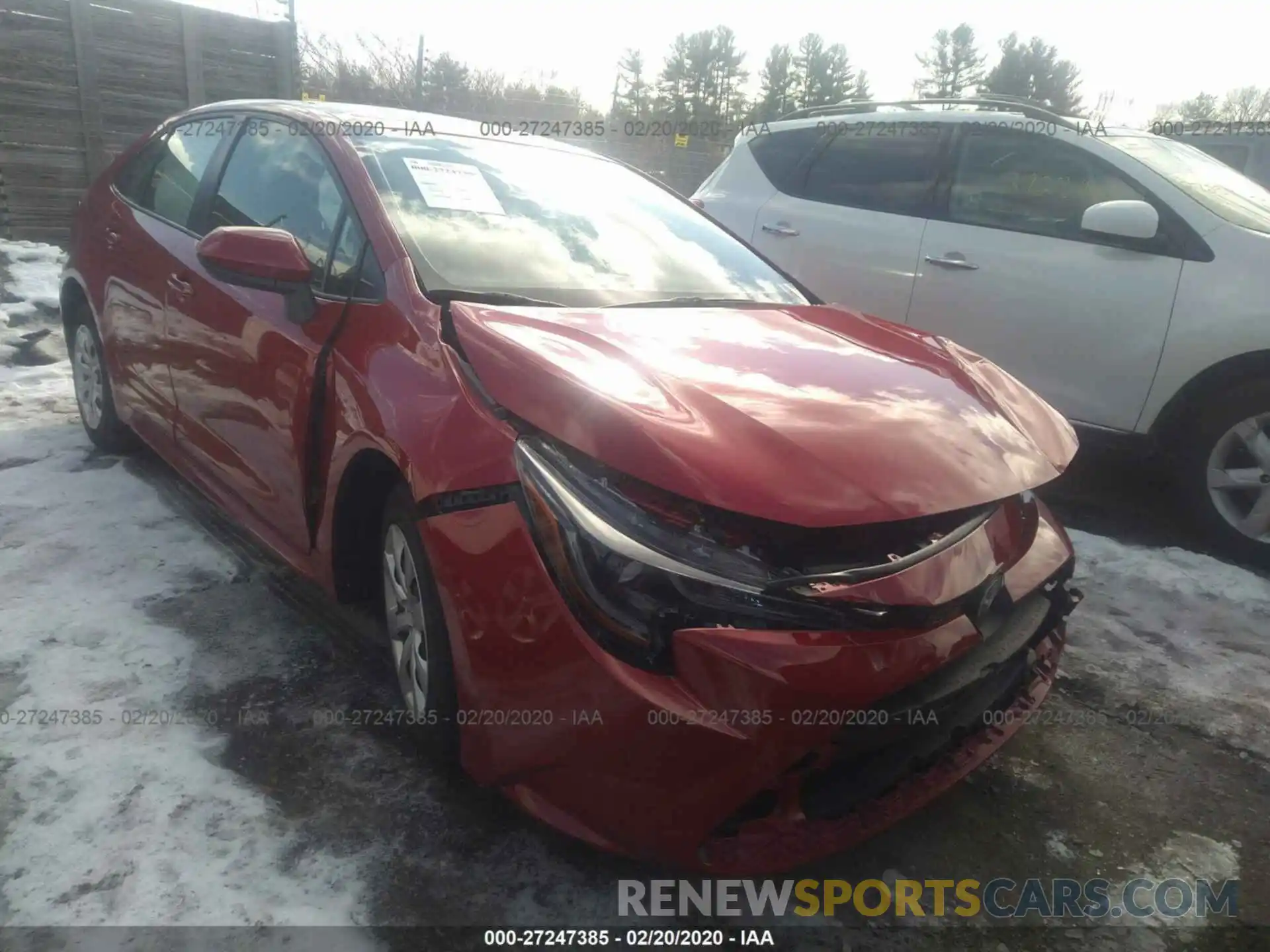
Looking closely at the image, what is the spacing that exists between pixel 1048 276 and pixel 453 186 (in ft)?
9.38

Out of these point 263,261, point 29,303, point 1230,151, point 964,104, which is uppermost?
point 1230,151

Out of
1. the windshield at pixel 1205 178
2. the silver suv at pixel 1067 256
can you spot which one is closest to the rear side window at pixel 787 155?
the silver suv at pixel 1067 256

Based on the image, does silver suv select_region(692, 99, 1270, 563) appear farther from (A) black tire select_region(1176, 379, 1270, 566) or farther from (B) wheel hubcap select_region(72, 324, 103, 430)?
(B) wheel hubcap select_region(72, 324, 103, 430)

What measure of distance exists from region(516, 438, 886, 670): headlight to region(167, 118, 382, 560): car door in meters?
1.00

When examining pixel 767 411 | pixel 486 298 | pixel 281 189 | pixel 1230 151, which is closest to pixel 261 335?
pixel 281 189

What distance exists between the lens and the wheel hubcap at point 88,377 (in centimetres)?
404

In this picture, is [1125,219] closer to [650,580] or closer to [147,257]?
[650,580]

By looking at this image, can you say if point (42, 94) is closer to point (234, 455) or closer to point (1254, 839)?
point (234, 455)

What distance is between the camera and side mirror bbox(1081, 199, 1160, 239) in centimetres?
379

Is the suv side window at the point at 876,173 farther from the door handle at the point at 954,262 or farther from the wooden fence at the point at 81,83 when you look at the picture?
the wooden fence at the point at 81,83

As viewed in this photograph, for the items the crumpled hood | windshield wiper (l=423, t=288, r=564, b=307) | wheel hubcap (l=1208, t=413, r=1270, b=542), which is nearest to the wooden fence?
windshield wiper (l=423, t=288, r=564, b=307)

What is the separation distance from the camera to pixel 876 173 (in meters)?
4.89

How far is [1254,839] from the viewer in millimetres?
2172

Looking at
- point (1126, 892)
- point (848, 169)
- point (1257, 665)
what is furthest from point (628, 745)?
point (848, 169)
